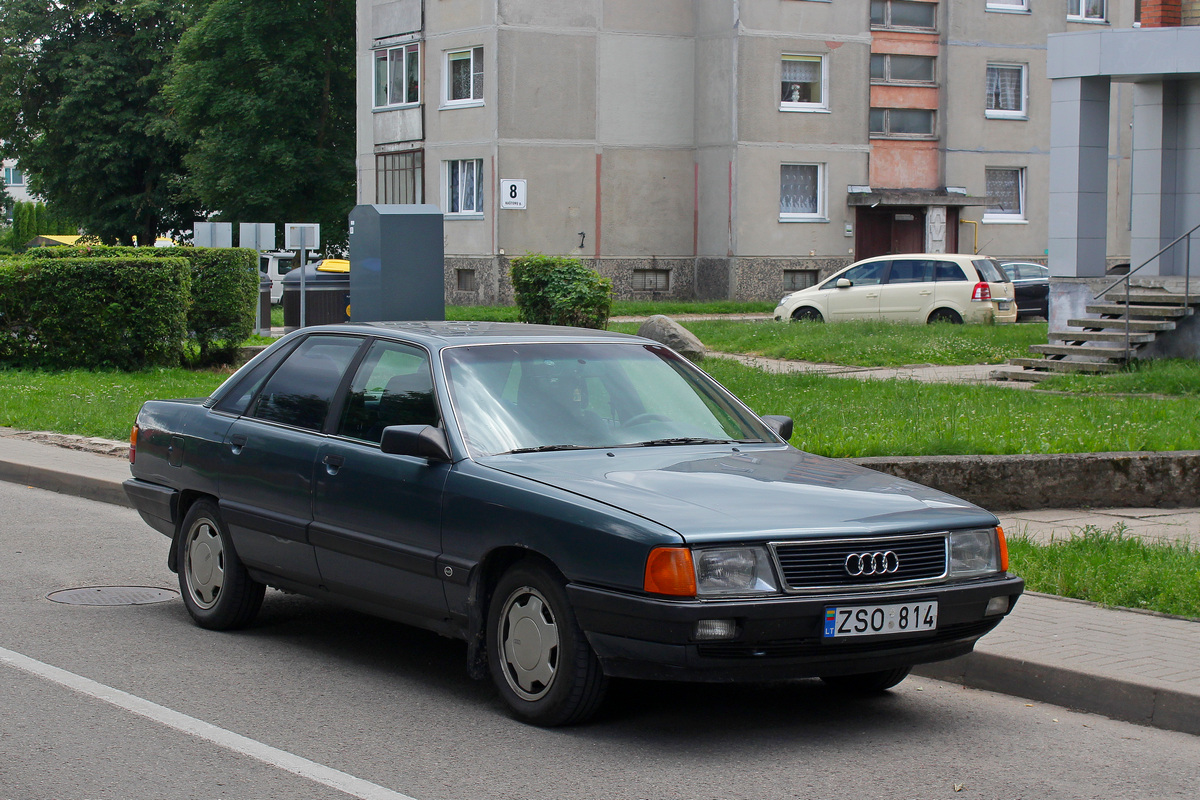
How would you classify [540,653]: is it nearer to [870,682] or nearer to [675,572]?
[675,572]

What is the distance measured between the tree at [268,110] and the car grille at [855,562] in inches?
1730

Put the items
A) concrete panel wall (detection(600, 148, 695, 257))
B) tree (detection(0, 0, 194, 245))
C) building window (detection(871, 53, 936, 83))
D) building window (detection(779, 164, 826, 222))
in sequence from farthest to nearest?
tree (detection(0, 0, 194, 245))
building window (detection(871, 53, 936, 83))
building window (detection(779, 164, 826, 222))
concrete panel wall (detection(600, 148, 695, 257))

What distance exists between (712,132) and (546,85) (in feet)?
15.9

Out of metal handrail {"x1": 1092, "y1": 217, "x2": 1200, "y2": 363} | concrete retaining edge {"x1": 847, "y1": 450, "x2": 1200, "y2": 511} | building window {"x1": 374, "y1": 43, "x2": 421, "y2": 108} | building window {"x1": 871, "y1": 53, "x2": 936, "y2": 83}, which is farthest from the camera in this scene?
building window {"x1": 871, "y1": 53, "x2": 936, "y2": 83}

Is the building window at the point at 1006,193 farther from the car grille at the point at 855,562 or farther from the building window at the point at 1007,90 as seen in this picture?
the car grille at the point at 855,562

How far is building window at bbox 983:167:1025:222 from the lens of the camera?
41.9m

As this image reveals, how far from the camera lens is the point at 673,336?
21.2 m

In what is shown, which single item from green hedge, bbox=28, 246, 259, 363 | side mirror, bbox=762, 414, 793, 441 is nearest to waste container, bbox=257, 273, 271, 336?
green hedge, bbox=28, 246, 259, 363

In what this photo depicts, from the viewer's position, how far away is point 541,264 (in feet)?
71.8

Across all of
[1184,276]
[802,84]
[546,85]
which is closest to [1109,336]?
[1184,276]

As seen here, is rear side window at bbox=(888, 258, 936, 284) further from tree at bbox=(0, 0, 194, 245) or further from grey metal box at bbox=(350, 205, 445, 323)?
tree at bbox=(0, 0, 194, 245)

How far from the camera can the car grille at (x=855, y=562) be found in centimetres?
495

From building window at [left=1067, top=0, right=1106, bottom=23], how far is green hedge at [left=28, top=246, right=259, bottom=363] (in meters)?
31.0

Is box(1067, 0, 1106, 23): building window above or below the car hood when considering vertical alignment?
above
